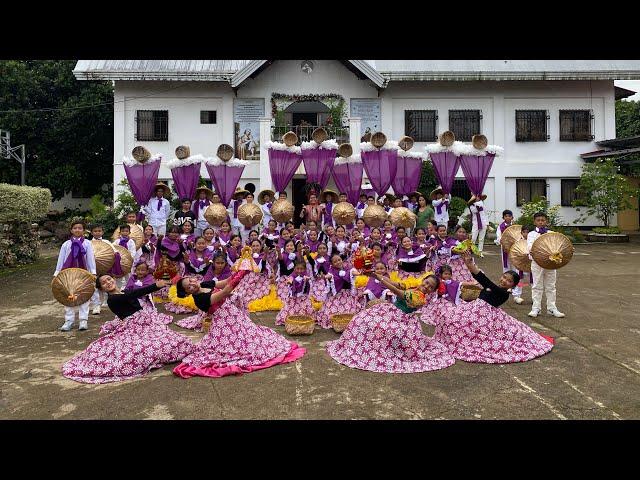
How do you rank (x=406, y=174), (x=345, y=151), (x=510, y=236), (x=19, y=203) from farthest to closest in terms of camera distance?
1. (x=19, y=203)
2. (x=345, y=151)
3. (x=406, y=174)
4. (x=510, y=236)

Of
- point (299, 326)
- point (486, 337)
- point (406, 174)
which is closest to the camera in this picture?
point (486, 337)

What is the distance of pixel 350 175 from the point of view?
11.4m

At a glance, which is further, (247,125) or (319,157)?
(247,125)

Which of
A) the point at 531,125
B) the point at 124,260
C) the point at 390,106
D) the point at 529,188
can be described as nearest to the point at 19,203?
the point at 124,260

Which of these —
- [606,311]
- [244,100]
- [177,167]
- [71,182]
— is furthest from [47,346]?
[71,182]

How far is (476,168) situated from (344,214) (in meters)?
3.15

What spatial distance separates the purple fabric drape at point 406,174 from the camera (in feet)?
35.7

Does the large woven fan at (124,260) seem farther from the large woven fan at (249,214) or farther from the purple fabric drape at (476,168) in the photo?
the purple fabric drape at (476,168)

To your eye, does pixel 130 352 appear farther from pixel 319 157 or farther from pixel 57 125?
pixel 57 125

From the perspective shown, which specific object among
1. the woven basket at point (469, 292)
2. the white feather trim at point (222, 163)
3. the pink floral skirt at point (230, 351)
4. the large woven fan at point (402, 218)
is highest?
the white feather trim at point (222, 163)

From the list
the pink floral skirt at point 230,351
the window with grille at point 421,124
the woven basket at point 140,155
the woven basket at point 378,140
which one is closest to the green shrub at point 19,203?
the woven basket at point 140,155

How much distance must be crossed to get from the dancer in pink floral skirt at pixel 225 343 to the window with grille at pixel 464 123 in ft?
48.4

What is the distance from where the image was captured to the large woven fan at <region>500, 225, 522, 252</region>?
7.95m

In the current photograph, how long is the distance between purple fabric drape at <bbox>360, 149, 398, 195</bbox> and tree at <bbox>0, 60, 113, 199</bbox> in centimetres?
1505
